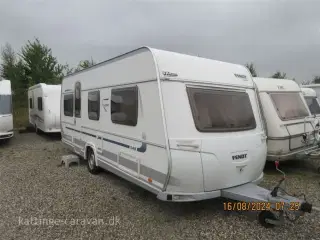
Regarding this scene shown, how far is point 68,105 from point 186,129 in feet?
17.5

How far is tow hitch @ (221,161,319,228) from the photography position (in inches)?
142

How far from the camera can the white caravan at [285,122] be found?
656 centimetres

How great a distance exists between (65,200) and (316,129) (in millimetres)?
6382

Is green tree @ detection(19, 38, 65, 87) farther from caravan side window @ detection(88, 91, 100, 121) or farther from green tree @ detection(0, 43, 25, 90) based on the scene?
caravan side window @ detection(88, 91, 100, 121)

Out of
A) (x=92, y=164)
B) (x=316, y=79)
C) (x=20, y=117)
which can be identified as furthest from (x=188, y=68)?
(x=316, y=79)

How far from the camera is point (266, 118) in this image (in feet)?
22.2

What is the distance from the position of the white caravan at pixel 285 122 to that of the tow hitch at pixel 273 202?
253cm

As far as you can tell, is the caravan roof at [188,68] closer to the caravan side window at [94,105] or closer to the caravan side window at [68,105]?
the caravan side window at [94,105]

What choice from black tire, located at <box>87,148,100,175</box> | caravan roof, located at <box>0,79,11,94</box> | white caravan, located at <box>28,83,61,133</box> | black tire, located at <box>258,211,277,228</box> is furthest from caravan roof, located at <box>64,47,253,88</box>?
white caravan, located at <box>28,83,61,133</box>

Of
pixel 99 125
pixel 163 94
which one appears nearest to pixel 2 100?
pixel 99 125

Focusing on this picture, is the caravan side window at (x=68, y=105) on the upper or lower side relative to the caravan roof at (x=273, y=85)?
lower

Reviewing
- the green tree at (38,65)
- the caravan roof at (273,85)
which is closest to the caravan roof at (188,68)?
the caravan roof at (273,85)

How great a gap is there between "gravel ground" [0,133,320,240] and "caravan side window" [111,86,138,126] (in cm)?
148

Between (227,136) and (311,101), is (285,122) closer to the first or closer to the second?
(227,136)
